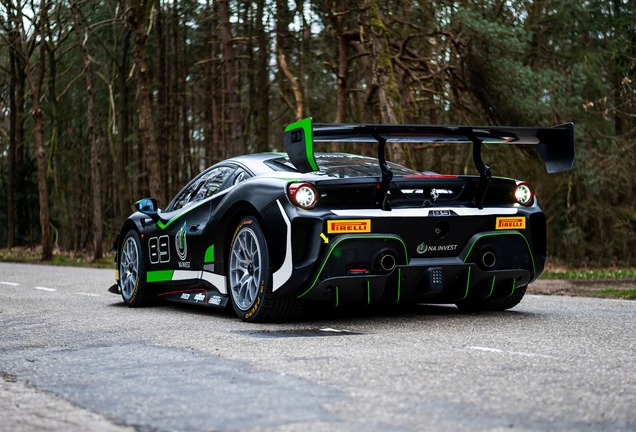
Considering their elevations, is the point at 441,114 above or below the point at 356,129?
above

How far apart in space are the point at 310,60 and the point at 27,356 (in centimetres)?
2150

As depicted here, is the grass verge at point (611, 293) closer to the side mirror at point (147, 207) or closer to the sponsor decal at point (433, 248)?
the sponsor decal at point (433, 248)

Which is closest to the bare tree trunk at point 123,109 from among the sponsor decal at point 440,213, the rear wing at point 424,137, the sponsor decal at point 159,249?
the sponsor decal at point 159,249

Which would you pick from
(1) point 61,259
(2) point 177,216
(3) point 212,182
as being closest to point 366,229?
(3) point 212,182

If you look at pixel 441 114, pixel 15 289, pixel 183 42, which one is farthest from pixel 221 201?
pixel 183 42

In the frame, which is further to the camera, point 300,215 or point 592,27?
point 592,27

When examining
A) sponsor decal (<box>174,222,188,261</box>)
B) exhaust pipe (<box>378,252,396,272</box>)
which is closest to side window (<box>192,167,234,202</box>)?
sponsor decal (<box>174,222,188,261</box>)

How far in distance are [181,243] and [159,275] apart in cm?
63

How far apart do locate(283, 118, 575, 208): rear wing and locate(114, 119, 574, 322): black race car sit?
11 mm

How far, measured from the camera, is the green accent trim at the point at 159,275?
27.9 feet

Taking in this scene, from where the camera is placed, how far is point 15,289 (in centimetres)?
1274

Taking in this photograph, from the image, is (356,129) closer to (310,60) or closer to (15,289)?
(15,289)

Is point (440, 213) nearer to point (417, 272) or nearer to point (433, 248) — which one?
point (433, 248)

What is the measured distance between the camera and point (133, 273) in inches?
365
